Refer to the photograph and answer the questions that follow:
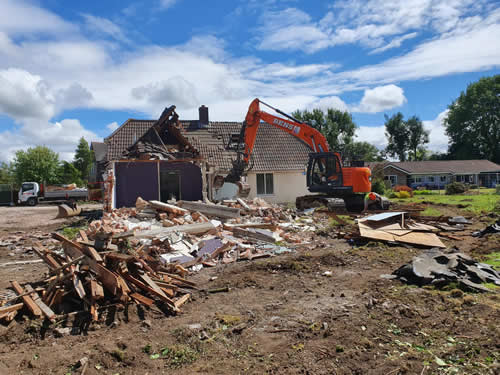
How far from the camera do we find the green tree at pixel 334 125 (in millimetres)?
54406

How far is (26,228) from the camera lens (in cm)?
1561

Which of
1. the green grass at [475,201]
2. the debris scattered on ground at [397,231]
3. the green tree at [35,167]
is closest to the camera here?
the debris scattered on ground at [397,231]

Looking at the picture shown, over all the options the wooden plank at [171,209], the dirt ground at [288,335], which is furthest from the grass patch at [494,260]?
the wooden plank at [171,209]

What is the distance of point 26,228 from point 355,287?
572 inches

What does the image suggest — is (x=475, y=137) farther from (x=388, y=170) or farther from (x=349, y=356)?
(x=349, y=356)

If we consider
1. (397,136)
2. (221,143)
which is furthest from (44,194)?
(397,136)

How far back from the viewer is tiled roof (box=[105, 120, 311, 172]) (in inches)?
861

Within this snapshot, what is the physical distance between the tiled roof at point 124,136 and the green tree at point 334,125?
3453cm

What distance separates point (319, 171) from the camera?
16500 millimetres

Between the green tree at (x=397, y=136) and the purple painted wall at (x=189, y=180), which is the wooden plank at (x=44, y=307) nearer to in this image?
the purple painted wall at (x=189, y=180)

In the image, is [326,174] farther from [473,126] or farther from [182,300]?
[473,126]

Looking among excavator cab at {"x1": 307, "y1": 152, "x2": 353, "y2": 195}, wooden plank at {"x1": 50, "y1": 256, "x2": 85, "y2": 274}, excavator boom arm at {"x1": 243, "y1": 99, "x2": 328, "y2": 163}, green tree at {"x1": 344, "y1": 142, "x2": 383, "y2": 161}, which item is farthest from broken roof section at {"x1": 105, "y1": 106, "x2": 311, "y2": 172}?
green tree at {"x1": 344, "y1": 142, "x2": 383, "y2": 161}

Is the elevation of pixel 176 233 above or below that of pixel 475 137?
below

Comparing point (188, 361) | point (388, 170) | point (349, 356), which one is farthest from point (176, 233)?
point (388, 170)
